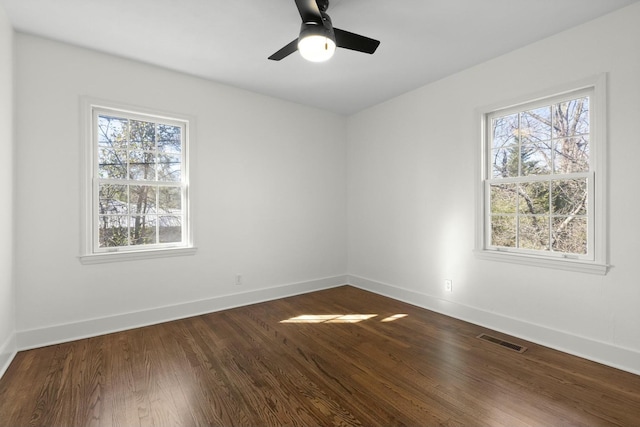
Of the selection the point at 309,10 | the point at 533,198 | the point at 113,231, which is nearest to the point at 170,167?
the point at 113,231

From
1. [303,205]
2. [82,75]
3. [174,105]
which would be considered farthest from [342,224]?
[82,75]

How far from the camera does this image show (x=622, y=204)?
2482 mm

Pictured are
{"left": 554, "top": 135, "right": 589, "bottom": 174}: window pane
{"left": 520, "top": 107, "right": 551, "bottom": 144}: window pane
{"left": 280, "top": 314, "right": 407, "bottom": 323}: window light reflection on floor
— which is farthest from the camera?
{"left": 280, "top": 314, "right": 407, "bottom": 323}: window light reflection on floor

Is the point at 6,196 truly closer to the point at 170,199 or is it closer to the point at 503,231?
the point at 170,199

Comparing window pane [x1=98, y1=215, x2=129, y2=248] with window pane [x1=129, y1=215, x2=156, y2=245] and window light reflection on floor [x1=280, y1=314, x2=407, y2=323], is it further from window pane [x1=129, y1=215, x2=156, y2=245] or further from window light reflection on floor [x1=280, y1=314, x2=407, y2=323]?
window light reflection on floor [x1=280, y1=314, x2=407, y2=323]

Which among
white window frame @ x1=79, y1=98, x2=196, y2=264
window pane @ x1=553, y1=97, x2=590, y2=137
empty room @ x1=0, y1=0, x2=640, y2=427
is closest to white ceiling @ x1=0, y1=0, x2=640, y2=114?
empty room @ x1=0, y1=0, x2=640, y2=427

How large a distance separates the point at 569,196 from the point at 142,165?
4227 mm

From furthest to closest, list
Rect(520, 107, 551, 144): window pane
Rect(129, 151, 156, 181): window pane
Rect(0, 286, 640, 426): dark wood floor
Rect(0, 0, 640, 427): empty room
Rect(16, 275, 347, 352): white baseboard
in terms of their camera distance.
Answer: Rect(129, 151, 156, 181): window pane, Rect(520, 107, 551, 144): window pane, Rect(16, 275, 347, 352): white baseboard, Rect(0, 0, 640, 427): empty room, Rect(0, 286, 640, 426): dark wood floor

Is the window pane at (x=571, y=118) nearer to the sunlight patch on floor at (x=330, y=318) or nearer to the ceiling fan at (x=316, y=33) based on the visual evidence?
the ceiling fan at (x=316, y=33)

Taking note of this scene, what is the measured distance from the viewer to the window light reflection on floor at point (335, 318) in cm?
349

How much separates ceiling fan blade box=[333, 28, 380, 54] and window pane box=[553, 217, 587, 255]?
2284 mm

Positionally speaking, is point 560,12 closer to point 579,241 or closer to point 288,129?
point 579,241

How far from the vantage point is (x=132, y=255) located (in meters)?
3.31

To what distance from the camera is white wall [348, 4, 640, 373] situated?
2.46m
